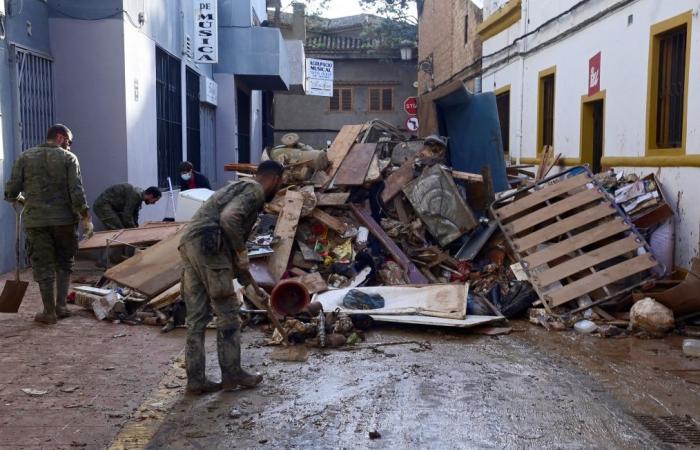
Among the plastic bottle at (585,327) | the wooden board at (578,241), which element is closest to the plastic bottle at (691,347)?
the plastic bottle at (585,327)

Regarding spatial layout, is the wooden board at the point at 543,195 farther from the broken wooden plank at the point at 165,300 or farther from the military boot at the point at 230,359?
the military boot at the point at 230,359

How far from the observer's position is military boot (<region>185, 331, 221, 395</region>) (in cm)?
516

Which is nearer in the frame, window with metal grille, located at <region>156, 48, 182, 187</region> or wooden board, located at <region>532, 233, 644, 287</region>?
wooden board, located at <region>532, 233, 644, 287</region>

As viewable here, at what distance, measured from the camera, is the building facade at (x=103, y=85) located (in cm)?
937

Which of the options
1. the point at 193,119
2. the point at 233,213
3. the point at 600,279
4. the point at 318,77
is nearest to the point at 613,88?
the point at 600,279

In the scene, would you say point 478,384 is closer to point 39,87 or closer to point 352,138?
point 352,138

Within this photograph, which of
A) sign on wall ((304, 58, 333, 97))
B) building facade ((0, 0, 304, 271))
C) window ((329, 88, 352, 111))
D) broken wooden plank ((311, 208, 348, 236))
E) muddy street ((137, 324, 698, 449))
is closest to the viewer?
muddy street ((137, 324, 698, 449))

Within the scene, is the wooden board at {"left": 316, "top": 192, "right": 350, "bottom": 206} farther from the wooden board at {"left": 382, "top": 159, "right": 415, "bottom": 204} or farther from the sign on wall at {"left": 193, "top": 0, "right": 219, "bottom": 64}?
the sign on wall at {"left": 193, "top": 0, "right": 219, "bottom": 64}

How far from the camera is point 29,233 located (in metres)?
7.15

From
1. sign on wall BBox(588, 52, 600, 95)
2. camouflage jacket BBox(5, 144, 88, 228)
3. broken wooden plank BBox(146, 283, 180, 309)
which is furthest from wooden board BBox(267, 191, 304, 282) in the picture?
sign on wall BBox(588, 52, 600, 95)

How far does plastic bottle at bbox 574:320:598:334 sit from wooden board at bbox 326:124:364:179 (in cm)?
416

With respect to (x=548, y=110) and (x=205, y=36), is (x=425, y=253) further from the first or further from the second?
(x=205, y=36)

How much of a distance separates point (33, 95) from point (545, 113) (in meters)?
9.47

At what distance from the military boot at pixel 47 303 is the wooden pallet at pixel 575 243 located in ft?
15.8
